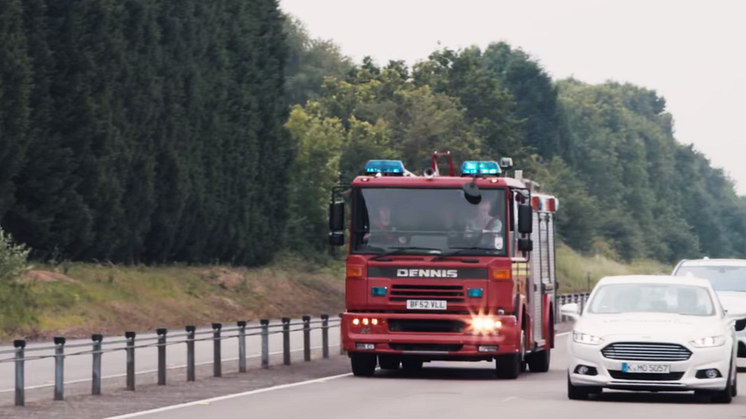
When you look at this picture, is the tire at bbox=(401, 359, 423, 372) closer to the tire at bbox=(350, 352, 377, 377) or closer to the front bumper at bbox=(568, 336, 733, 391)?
the tire at bbox=(350, 352, 377, 377)

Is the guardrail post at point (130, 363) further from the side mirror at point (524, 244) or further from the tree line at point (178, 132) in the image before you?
the tree line at point (178, 132)

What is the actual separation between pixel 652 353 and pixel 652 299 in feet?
5.82

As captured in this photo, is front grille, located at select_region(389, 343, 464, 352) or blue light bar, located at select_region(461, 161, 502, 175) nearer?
front grille, located at select_region(389, 343, 464, 352)

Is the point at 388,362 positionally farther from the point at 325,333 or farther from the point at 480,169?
the point at 325,333

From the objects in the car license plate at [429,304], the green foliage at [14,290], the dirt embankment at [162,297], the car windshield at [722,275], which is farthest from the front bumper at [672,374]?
the green foliage at [14,290]

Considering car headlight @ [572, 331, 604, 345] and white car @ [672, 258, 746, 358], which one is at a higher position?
white car @ [672, 258, 746, 358]

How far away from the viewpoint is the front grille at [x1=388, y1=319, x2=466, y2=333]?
25.6 meters

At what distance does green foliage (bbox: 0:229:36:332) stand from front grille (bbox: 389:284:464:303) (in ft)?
61.9

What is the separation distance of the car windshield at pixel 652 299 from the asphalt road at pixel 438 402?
1089 millimetres

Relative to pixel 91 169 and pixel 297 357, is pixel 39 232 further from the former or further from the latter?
pixel 297 357

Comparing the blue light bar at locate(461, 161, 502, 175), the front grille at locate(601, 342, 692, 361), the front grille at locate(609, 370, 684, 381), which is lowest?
the front grille at locate(609, 370, 684, 381)

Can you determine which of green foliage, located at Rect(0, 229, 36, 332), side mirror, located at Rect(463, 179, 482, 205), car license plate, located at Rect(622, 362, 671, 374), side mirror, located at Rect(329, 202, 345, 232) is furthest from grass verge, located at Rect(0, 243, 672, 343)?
car license plate, located at Rect(622, 362, 671, 374)

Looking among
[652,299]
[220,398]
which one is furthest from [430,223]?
[220,398]

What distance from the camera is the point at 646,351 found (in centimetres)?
2103
